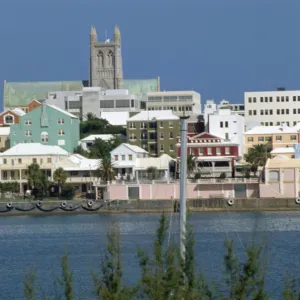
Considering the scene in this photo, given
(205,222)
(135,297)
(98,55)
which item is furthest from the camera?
(98,55)

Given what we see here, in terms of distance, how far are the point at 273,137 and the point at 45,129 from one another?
21439 millimetres

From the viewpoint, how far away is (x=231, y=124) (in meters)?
127

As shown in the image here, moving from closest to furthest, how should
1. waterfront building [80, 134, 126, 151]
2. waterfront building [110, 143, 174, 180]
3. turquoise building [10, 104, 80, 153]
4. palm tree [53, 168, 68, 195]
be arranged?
palm tree [53, 168, 68, 195]
waterfront building [110, 143, 174, 180]
turquoise building [10, 104, 80, 153]
waterfront building [80, 134, 126, 151]

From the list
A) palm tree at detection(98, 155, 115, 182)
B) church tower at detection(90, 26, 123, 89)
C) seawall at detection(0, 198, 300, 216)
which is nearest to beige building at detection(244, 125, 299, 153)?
palm tree at detection(98, 155, 115, 182)

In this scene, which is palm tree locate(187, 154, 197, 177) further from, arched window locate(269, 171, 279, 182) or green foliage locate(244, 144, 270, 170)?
arched window locate(269, 171, 279, 182)

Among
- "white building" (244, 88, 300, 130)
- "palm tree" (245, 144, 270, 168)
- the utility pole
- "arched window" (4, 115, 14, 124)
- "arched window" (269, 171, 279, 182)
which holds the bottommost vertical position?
the utility pole

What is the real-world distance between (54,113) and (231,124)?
1678 cm

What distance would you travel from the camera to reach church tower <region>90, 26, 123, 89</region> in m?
168

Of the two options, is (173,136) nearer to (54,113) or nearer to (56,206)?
(54,113)

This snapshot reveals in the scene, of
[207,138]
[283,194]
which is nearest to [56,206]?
[283,194]

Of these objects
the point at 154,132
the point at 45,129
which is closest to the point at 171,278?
the point at 45,129

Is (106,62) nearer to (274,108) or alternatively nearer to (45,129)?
(274,108)

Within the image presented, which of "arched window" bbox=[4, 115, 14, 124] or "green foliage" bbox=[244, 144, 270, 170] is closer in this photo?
"green foliage" bbox=[244, 144, 270, 170]

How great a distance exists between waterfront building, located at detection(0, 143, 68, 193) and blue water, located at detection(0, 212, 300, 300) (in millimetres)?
19174
